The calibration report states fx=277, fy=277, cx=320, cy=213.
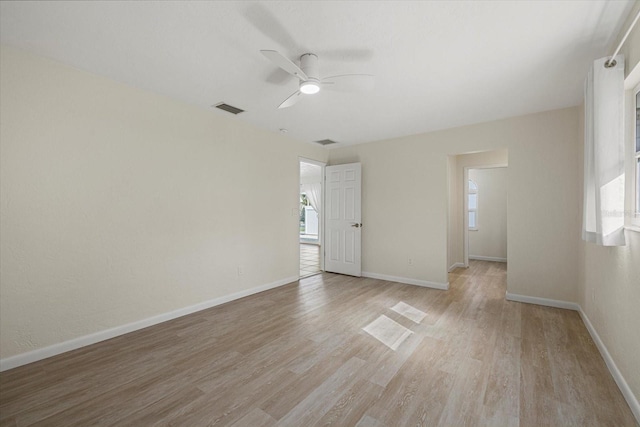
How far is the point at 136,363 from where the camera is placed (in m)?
2.37

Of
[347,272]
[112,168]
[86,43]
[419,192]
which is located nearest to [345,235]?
[347,272]

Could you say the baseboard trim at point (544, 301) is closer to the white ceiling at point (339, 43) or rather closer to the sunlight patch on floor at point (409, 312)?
the sunlight patch on floor at point (409, 312)

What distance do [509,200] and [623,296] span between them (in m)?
2.21

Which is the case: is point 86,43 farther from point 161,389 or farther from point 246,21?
point 161,389

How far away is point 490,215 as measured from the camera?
7.17 metres

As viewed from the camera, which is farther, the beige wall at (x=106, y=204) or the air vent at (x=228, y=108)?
the air vent at (x=228, y=108)

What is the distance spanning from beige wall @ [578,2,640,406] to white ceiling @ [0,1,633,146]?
1.30 feet

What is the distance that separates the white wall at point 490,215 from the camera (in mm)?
6973

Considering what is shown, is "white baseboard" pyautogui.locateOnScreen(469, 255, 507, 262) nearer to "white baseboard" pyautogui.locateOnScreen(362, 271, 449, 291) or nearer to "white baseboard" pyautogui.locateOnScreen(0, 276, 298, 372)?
"white baseboard" pyautogui.locateOnScreen(362, 271, 449, 291)

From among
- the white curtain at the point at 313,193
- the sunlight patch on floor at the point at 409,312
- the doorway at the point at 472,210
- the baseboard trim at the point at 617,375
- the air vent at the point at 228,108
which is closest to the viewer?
the baseboard trim at the point at 617,375

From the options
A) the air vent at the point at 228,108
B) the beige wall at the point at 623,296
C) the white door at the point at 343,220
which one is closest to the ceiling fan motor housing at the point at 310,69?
the air vent at the point at 228,108

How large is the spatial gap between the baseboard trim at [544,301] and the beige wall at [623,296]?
929 mm

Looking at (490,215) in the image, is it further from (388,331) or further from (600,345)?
(388,331)

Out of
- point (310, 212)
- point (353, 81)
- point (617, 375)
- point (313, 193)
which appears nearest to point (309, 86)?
point (353, 81)
